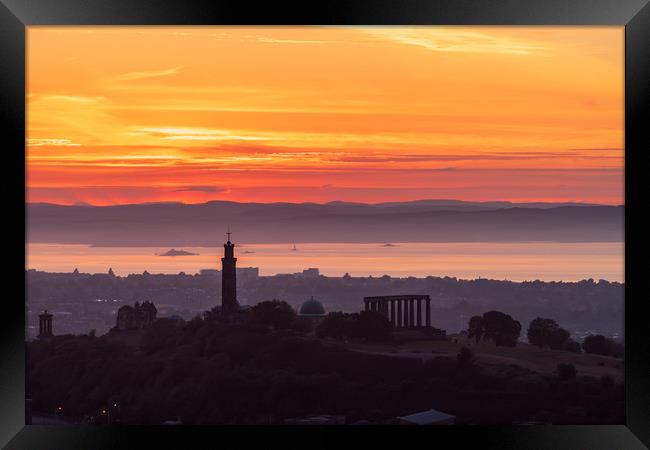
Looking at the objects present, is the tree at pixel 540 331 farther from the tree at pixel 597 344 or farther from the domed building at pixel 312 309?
the domed building at pixel 312 309

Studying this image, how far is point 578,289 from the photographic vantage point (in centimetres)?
2903

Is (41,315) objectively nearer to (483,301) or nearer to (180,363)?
(180,363)

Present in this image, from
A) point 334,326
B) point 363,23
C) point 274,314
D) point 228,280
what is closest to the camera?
point 363,23

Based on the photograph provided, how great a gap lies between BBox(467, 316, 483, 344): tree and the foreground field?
0.25 meters

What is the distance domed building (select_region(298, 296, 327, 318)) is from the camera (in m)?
32.9

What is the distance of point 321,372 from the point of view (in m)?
30.9

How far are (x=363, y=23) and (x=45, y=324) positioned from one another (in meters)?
27.9

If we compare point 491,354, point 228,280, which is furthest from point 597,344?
point 228,280

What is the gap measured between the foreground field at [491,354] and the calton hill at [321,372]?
4 cm

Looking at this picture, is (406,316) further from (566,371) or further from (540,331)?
(566,371)

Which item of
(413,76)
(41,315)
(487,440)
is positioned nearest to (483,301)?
(413,76)

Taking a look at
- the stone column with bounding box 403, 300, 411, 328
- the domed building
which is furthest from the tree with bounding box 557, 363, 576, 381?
the domed building

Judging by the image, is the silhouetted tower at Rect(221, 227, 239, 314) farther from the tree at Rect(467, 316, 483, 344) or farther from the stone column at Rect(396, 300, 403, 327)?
the tree at Rect(467, 316, 483, 344)

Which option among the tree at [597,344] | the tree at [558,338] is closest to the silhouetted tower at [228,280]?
the tree at [558,338]
